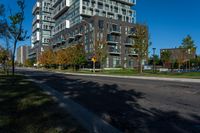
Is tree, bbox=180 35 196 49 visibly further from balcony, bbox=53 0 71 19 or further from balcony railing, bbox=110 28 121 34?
balcony, bbox=53 0 71 19

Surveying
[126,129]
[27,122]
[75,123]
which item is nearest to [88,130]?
[75,123]

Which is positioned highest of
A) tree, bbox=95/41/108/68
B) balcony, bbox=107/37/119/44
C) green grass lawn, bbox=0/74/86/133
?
balcony, bbox=107/37/119/44

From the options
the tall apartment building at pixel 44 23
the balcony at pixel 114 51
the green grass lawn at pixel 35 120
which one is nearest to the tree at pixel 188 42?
the balcony at pixel 114 51

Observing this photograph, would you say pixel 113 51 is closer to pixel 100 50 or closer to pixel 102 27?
pixel 102 27

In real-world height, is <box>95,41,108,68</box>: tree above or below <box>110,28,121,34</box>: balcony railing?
below

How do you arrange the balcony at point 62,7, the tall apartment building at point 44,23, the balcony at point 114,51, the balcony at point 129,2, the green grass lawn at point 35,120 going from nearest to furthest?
the green grass lawn at point 35,120
the balcony at point 114,51
the balcony at point 62,7
the balcony at point 129,2
the tall apartment building at point 44,23

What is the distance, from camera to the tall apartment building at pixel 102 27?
66875 mm

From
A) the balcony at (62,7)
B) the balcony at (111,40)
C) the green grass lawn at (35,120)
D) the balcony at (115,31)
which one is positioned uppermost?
the balcony at (62,7)

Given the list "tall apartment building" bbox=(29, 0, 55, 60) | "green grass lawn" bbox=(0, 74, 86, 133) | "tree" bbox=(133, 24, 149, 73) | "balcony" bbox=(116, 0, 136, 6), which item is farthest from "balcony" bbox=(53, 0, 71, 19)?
"green grass lawn" bbox=(0, 74, 86, 133)

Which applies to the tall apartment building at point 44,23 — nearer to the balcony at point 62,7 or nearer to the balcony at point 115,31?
the balcony at point 62,7

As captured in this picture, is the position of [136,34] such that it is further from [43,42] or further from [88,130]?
[43,42]

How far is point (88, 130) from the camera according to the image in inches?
191

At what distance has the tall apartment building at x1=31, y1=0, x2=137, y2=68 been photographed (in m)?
66.9

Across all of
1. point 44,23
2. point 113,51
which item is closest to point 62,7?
point 44,23
